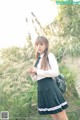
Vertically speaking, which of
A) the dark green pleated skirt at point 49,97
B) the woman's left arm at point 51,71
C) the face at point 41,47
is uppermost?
the face at point 41,47

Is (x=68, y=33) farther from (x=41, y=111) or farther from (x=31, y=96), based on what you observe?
(x=41, y=111)

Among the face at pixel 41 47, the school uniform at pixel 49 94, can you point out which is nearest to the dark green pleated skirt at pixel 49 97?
the school uniform at pixel 49 94

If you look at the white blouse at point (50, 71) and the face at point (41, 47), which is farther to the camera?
the face at point (41, 47)

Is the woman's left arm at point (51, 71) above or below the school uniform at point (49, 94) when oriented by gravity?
above

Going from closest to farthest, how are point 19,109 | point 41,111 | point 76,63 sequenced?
point 41,111 < point 19,109 < point 76,63

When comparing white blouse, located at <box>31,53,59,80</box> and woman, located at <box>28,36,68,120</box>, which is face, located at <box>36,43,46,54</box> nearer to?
woman, located at <box>28,36,68,120</box>

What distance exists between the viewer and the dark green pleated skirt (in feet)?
10.1

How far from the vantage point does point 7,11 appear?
438 centimetres

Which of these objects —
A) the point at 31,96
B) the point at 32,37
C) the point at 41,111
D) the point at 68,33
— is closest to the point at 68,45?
the point at 68,33

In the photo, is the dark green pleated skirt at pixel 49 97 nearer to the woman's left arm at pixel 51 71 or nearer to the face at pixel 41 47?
the woman's left arm at pixel 51 71

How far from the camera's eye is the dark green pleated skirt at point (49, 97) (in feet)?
10.1

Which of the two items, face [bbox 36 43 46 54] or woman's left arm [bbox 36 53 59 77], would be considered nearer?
woman's left arm [bbox 36 53 59 77]

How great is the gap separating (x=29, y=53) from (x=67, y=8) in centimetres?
82

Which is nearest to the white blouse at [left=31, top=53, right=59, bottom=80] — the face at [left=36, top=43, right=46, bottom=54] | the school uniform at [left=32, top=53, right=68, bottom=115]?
the school uniform at [left=32, top=53, right=68, bottom=115]
